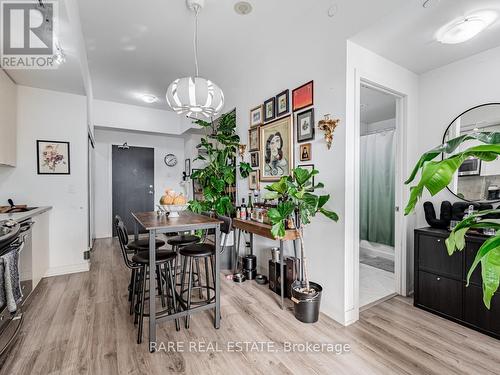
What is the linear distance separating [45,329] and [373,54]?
3.84m

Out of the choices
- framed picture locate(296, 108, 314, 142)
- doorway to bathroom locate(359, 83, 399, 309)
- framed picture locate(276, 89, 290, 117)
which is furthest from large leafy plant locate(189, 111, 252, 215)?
doorway to bathroom locate(359, 83, 399, 309)

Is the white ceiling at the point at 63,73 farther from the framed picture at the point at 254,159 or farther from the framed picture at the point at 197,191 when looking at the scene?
the framed picture at the point at 197,191

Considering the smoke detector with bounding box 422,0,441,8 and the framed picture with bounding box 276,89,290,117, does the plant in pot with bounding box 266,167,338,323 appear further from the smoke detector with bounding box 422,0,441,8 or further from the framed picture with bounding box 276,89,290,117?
the smoke detector with bounding box 422,0,441,8

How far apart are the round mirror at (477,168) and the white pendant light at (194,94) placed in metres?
2.45

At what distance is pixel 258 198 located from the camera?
321 cm

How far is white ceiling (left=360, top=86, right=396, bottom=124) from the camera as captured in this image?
132 inches

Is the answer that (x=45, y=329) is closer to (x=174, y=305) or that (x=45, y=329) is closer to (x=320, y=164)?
(x=174, y=305)

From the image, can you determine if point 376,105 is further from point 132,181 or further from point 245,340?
point 132,181

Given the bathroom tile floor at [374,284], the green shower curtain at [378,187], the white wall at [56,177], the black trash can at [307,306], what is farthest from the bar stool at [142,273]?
the green shower curtain at [378,187]

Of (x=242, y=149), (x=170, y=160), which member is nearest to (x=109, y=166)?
(x=170, y=160)

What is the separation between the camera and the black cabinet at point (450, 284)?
6.60 ft

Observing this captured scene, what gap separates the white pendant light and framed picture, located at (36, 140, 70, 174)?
221 cm

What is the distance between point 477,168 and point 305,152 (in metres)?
1.65

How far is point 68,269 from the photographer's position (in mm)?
3371
